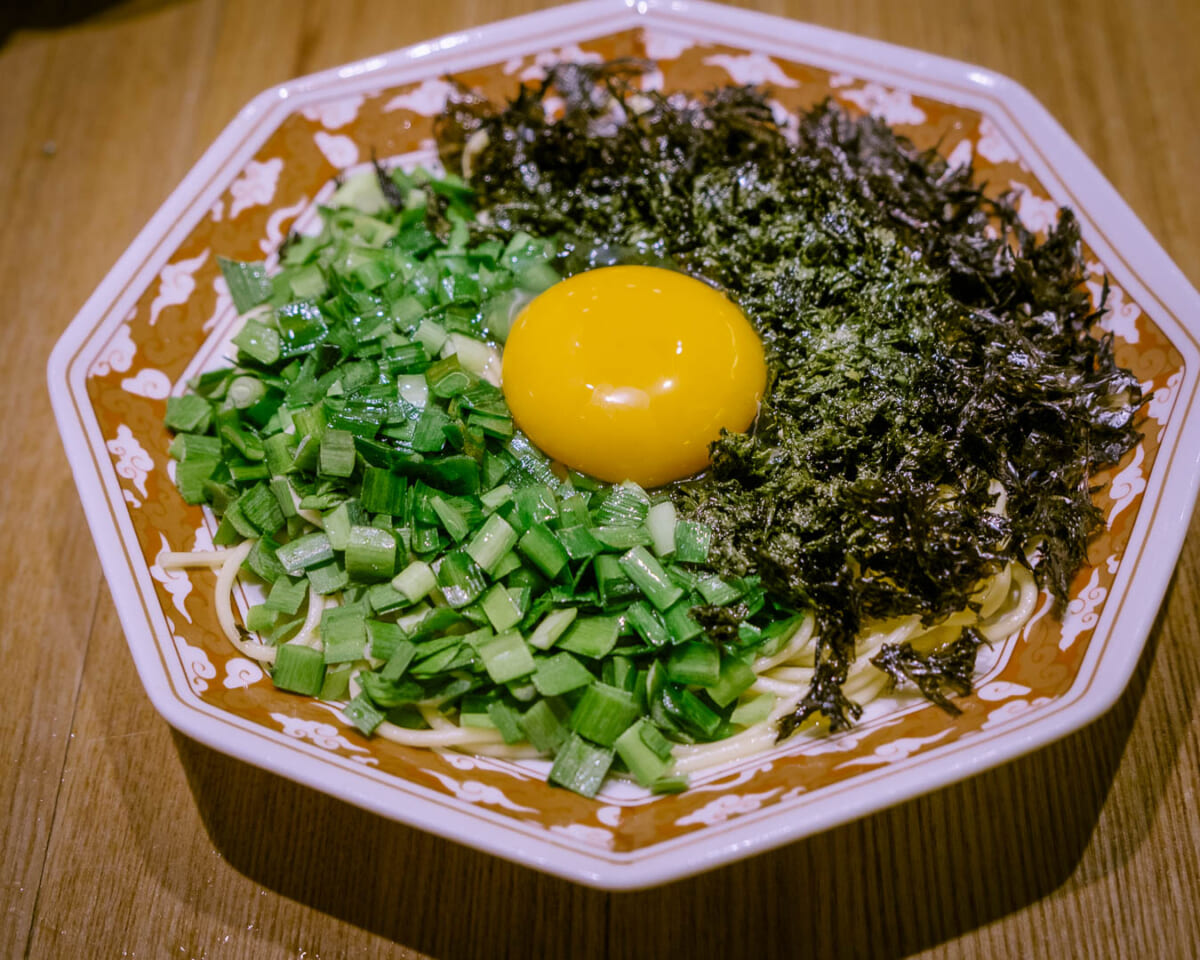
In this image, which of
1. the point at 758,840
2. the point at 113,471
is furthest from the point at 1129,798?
the point at 113,471

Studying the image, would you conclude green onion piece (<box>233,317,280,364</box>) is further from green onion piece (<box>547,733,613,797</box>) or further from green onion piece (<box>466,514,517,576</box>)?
green onion piece (<box>547,733,613,797</box>)

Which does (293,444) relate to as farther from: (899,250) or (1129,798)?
A: (1129,798)

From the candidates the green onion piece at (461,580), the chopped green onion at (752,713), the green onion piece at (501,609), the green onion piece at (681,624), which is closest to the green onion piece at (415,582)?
the green onion piece at (461,580)

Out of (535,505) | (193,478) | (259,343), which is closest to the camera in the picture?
(535,505)

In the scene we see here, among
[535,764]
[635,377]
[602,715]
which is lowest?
[535,764]

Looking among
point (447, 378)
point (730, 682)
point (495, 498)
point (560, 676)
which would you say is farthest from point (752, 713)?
point (447, 378)

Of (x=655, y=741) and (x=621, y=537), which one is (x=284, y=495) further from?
(x=655, y=741)

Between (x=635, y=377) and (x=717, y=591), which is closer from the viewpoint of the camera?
(x=717, y=591)
